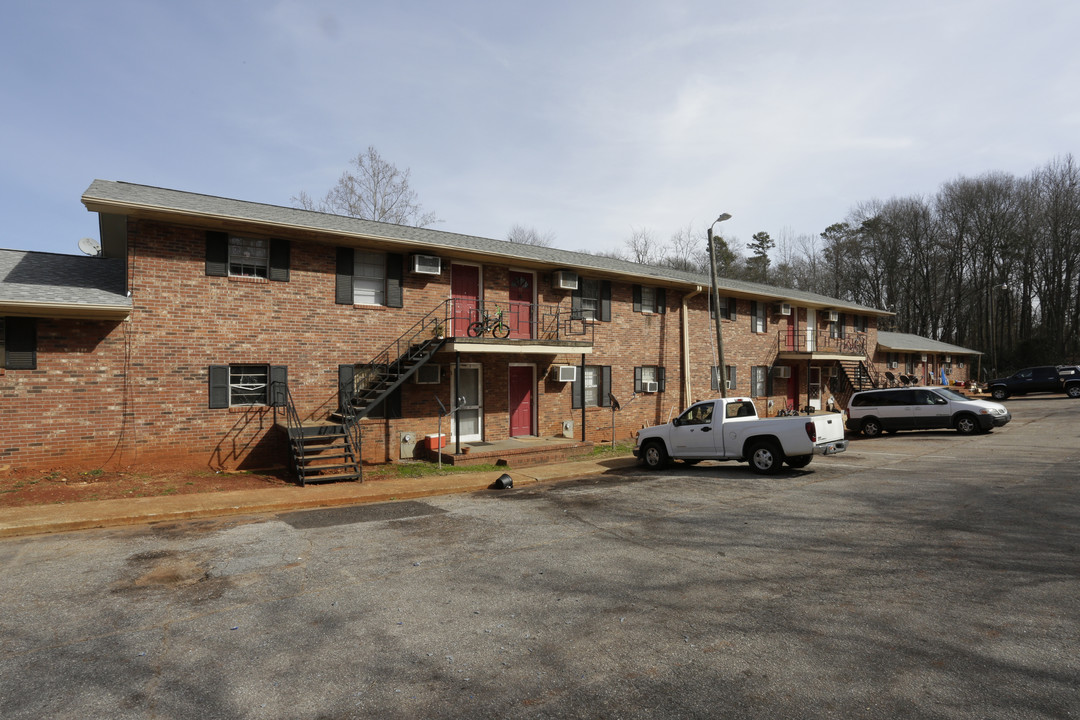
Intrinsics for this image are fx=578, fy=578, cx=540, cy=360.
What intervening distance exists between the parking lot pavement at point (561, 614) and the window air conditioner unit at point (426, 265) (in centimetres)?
754

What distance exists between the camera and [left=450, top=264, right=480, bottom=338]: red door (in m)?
16.1

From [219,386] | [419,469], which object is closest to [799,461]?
[419,469]

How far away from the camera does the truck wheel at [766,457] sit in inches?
488

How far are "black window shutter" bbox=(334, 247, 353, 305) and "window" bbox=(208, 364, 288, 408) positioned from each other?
7.16 ft

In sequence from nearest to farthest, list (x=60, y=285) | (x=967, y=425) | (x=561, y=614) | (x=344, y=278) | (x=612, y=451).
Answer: (x=561, y=614)
(x=60, y=285)
(x=344, y=278)
(x=612, y=451)
(x=967, y=425)

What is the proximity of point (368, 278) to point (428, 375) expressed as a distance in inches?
115

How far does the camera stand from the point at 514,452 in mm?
14742

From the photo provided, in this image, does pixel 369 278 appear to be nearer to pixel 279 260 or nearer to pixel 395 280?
pixel 395 280

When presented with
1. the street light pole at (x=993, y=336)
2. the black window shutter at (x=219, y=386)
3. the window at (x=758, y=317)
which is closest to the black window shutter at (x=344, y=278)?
the black window shutter at (x=219, y=386)

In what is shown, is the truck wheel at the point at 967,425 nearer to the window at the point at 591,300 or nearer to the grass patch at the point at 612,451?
the grass patch at the point at 612,451

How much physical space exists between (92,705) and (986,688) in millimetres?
5451

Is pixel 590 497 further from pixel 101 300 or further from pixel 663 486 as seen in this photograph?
pixel 101 300

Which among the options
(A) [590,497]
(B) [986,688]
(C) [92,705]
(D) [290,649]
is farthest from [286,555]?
(B) [986,688]

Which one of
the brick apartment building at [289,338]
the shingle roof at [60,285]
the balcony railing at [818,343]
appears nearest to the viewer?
the shingle roof at [60,285]
